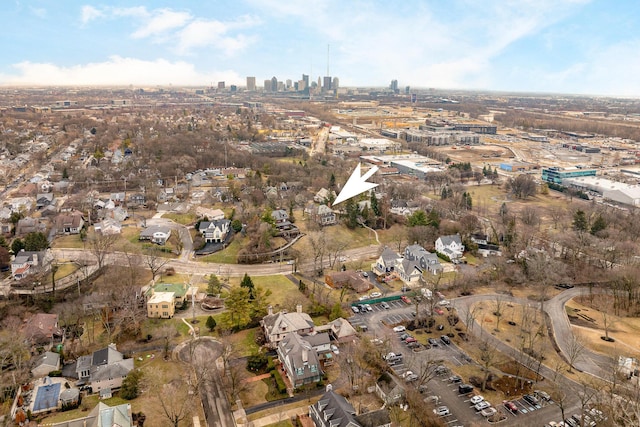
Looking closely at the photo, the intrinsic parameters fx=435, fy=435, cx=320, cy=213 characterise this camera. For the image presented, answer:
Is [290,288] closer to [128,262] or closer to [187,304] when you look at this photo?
[187,304]

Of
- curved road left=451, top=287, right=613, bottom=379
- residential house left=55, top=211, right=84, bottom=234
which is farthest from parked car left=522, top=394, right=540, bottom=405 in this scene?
residential house left=55, top=211, right=84, bottom=234

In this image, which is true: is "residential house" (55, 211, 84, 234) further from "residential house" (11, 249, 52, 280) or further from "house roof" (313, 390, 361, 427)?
"house roof" (313, 390, 361, 427)

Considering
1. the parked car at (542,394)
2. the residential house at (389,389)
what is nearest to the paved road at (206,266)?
the residential house at (389,389)

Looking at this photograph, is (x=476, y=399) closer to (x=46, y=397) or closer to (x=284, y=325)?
(x=284, y=325)

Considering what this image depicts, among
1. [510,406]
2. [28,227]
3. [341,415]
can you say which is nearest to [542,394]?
[510,406]

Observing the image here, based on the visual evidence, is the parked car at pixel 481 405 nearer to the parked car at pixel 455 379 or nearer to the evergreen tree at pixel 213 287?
the parked car at pixel 455 379
